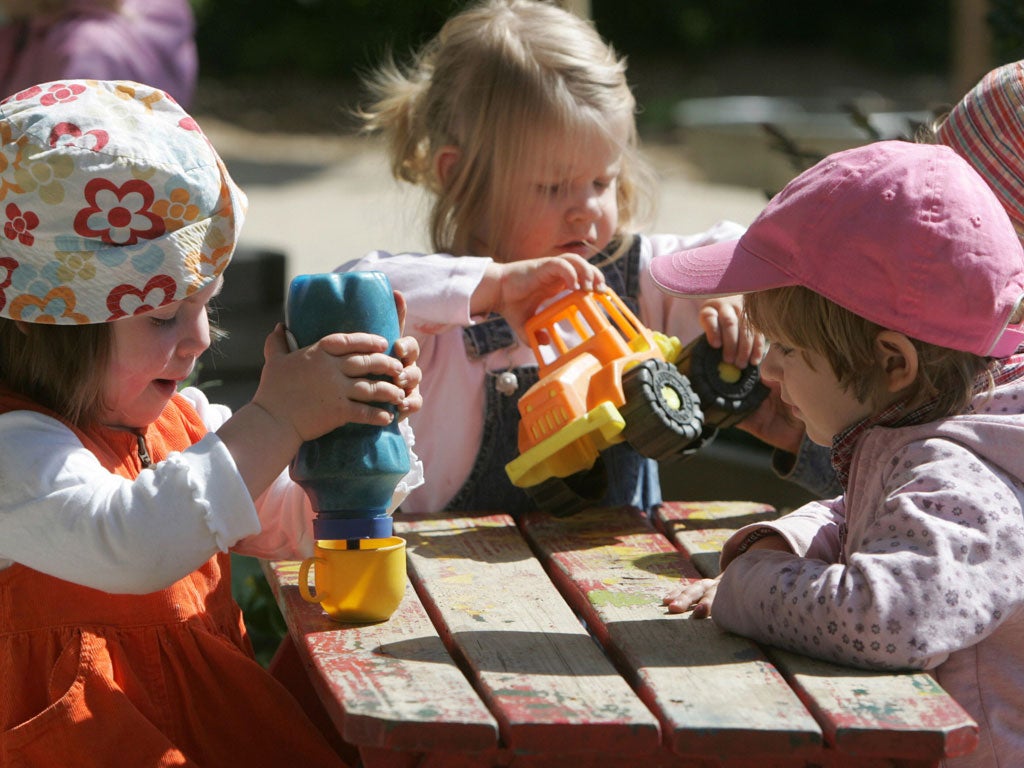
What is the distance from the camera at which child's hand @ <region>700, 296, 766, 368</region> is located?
8.63ft

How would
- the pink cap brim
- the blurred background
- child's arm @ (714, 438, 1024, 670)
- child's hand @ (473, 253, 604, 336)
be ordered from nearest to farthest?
child's arm @ (714, 438, 1024, 670), the pink cap brim, child's hand @ (473, 253, 604, 336), the blurred background

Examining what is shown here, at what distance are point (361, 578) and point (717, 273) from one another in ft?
2.11

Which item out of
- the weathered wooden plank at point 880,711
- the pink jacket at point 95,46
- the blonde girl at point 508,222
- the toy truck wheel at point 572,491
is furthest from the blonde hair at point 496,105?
the pink jacket at point 95,46

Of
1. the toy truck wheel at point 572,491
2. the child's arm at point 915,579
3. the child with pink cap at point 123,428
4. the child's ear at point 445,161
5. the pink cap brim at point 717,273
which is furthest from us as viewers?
the child's ear at point 445,161

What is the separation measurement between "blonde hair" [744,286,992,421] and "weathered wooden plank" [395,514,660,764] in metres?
0.49

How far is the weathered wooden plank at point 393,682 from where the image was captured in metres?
1.59

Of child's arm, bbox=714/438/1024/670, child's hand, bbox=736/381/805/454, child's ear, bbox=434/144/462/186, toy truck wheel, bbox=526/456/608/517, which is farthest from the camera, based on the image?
child's ear, bbox=434/144/462/186

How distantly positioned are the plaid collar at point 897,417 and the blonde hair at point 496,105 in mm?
1088

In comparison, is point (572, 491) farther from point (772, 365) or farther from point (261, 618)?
point (261, 618)

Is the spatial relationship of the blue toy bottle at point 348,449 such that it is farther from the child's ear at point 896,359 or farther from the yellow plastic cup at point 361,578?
the child's ear at point 896,359

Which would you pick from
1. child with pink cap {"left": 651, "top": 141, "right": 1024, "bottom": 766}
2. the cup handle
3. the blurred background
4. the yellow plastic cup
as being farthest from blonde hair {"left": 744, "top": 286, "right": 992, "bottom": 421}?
the blurred background

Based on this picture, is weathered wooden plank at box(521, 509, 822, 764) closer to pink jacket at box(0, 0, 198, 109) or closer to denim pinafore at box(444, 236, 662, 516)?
denim pinafore at box(444, 236, 662, 516)

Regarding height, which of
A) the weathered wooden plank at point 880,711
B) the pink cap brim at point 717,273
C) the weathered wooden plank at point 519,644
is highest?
the pink cap brim at point 717,273

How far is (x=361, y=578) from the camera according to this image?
6.24ft
